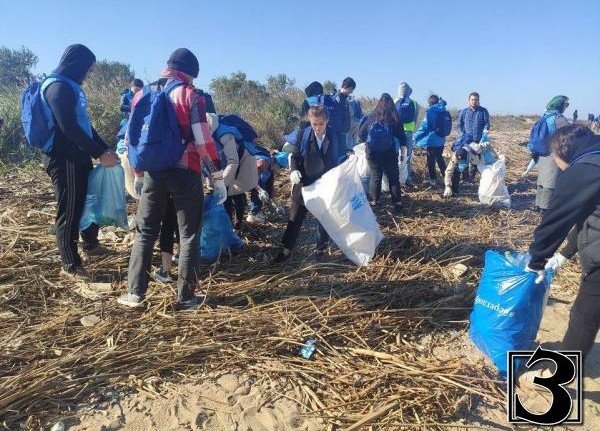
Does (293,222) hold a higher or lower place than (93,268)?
higher

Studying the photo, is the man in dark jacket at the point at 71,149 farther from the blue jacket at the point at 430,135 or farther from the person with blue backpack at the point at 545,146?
the blue jacket at the point at 430,135

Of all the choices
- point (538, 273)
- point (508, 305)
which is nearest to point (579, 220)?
point (538, 273)

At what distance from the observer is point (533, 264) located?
2357 mm

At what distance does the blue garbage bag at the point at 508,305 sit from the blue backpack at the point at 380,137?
3285 millimetres

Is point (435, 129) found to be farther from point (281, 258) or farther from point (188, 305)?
point (188, 305)

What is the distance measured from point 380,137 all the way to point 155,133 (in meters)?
3.62

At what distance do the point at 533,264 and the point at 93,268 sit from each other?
3.51m

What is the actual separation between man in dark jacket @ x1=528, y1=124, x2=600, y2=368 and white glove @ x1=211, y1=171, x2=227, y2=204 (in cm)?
213

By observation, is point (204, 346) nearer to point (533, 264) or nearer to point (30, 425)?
point (30, 425)

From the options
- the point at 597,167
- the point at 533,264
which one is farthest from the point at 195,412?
the point at 597,167

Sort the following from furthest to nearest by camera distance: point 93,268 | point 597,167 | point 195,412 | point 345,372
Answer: point 93,268 → point 345,372 → point 195,412 → point 597,167

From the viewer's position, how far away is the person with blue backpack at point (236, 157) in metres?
3.91

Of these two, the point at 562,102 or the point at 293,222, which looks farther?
the point at 562,102

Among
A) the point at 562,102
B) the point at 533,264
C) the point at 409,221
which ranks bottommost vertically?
the point at 409,221
